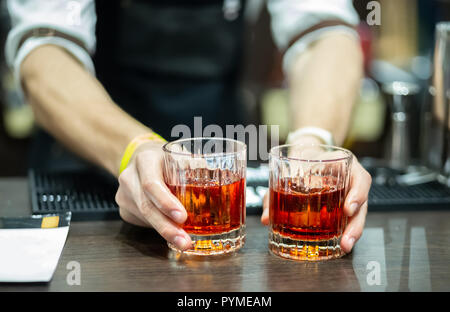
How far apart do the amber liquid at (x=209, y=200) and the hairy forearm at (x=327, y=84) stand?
17.9 inches

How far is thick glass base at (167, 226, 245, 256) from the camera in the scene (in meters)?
0.97

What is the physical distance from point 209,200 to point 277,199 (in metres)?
0.11

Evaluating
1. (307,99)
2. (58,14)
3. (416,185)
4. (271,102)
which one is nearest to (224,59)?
(307,99)

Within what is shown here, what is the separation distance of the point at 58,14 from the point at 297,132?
66 cm

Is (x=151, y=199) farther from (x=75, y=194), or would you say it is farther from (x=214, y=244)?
(x=75, y=194)

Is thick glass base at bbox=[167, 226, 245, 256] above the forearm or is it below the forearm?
below

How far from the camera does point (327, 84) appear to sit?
5.13ft

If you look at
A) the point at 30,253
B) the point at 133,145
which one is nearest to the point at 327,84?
the point at 133,145

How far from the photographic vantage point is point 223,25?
186 cm

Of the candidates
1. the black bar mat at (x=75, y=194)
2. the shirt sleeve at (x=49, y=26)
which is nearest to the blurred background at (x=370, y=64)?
the shirt sleeve at (x=49, y=26)

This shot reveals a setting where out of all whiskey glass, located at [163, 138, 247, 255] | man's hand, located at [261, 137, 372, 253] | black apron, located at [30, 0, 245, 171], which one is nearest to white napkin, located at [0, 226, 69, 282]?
whiskey glass, located at [163, 138, 247, 255]

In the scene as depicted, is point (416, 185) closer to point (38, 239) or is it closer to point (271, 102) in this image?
point (38, 239)

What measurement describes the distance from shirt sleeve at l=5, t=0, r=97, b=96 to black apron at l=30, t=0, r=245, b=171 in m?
0.26

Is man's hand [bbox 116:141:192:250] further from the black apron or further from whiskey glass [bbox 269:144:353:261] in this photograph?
the black apron
